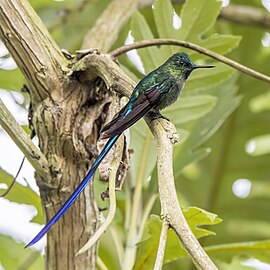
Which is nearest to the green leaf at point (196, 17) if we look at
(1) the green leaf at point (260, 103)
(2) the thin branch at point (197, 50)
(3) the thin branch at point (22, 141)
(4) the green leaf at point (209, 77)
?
(4) the green leaf at point (209, 77)

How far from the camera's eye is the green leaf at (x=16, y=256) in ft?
3.81

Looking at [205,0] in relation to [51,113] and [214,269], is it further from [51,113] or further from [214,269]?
[214,269]

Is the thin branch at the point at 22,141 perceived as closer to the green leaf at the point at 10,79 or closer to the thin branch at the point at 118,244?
the thin branch at the point at 118,244

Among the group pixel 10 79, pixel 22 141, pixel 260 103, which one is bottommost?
pixel 22 141

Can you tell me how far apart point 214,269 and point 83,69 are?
363mm

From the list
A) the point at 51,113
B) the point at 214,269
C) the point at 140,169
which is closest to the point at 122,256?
the point at 140,169

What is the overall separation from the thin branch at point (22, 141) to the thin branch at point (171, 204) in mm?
173

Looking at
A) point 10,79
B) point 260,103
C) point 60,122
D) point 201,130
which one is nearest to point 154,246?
point 60,122

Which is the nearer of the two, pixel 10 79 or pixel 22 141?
pixel 22 141

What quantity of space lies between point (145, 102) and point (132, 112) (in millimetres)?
33

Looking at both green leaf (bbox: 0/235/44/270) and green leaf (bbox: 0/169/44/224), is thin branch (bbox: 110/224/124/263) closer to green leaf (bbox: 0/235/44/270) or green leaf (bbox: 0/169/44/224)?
green leaf (bbox: 0/169/44/224)

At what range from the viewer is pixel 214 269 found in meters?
0.47

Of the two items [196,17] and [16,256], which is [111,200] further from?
[16,256]

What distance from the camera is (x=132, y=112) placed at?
67 centimetres
